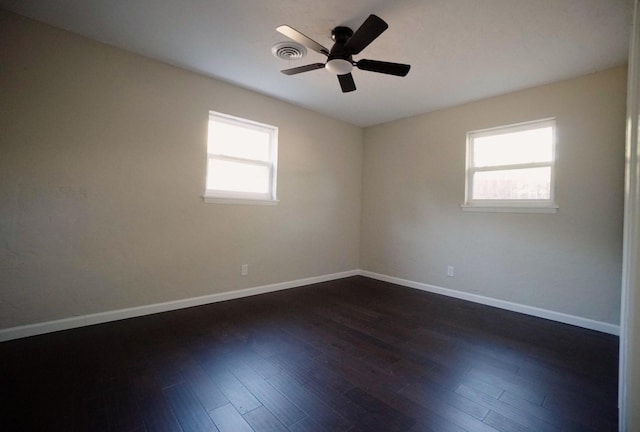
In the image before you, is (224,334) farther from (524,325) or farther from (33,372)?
(524,325)

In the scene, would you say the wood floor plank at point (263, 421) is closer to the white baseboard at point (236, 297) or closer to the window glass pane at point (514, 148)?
the white baseboard at point (236, 297)

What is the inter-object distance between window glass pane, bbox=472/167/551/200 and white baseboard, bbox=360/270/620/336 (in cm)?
127

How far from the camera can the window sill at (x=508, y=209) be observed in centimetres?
297

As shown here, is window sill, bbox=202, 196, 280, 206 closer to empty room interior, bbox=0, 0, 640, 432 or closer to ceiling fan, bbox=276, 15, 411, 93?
empty room interior, bbox=0, 0, 640, 432

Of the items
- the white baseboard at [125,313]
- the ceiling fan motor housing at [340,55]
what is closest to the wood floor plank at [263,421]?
the white baseboard at [125,313]

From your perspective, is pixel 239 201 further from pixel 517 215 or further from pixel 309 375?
Answer: pixel 517 215

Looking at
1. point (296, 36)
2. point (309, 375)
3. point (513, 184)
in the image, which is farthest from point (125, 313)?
point (513, 184)

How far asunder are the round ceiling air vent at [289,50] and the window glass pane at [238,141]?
118 centimetres

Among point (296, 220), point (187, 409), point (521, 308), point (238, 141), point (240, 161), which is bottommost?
point (187, 409)

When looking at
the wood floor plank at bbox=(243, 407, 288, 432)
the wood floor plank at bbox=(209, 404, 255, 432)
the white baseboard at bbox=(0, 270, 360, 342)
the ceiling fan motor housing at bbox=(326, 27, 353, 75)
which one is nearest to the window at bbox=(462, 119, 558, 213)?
the ceiling fan motor housing at bbox=(326, 27, 353, 75)

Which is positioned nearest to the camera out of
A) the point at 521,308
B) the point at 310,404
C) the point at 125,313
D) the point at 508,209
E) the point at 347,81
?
the point at 310,404

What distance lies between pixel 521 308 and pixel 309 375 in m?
2.72

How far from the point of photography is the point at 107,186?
2518 millimetres

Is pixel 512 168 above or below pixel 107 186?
above
